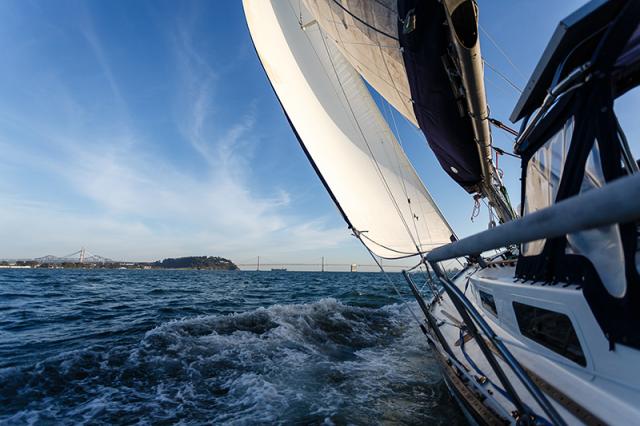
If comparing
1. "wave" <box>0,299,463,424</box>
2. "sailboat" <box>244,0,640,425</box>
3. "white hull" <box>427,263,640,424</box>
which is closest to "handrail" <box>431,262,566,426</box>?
"sailboat" <box>244,0,640,425</box>

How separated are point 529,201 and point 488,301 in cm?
191

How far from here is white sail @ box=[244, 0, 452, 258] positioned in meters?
6.11

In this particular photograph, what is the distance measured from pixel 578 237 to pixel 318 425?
3600 millimetres

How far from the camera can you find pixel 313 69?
776 centimetres

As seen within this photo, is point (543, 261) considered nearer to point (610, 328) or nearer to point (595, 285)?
point (595, 285)

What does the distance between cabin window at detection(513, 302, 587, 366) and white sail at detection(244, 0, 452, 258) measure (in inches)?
114

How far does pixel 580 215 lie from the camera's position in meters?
0.72

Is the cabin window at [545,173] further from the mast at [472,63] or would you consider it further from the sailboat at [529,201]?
the mast at [472,63]

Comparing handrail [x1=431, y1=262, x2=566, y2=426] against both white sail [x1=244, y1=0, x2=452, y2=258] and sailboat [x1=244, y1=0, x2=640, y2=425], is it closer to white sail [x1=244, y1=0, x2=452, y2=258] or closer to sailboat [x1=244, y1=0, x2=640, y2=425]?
sailboat [x1=244, y1=0, x2=640, y2=425]

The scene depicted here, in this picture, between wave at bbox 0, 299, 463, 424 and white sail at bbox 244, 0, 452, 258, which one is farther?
white sail at bbox 244, 0, 452, 258

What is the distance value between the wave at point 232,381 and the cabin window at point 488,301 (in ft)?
4.51

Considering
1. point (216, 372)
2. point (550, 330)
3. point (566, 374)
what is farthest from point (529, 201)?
point (216, 372)

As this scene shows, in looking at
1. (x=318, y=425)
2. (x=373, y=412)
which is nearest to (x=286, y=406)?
(x=318, y=425)

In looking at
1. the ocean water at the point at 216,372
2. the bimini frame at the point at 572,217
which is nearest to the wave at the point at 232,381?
the ocean water at the point at 216,372
